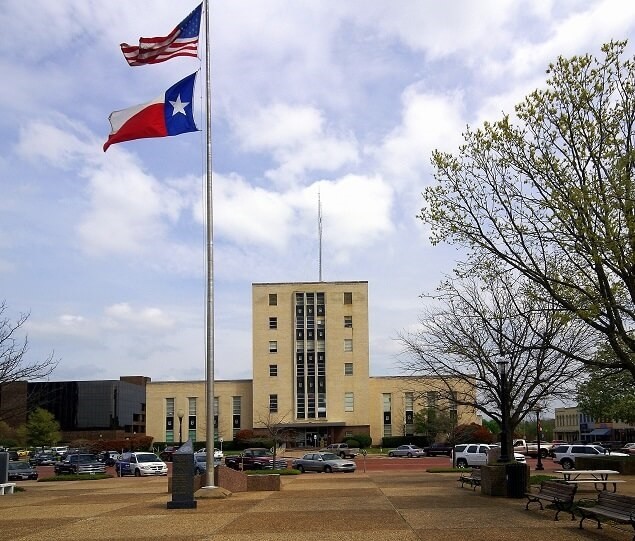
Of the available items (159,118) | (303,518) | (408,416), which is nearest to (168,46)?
(159,118)

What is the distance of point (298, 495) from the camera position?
25500 millimetres

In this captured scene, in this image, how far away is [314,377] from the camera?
288 ft

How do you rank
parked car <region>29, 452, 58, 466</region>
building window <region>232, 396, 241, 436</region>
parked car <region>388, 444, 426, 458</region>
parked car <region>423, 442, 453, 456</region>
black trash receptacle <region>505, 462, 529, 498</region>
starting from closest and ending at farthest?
black trash receptacle <region>505, 462, 529, 498</region> → parked car <region>388, 444, 426, 458</region> → parked car <region>423, 442, 453, 456</region> → parked car <region>29, 452, 58, 466</region> → building window <region>232, 396, 241, 436</region>

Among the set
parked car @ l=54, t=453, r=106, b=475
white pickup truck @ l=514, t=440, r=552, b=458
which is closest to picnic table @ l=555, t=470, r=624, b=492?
parked car @ l=54, t=453, r=106, b=475

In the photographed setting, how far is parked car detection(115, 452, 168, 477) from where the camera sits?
45.9 metres

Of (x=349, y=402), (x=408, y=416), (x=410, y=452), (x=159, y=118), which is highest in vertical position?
(x=159, y=118)

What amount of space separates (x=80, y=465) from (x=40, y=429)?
49.9 metres

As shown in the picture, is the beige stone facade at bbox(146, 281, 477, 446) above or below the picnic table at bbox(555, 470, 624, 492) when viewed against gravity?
above

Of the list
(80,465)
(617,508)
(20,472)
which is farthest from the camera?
(80,465)

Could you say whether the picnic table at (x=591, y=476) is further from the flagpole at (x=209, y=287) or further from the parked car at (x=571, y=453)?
the parked car at (x=571, y=453)

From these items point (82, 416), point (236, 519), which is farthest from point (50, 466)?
point (236, 519)

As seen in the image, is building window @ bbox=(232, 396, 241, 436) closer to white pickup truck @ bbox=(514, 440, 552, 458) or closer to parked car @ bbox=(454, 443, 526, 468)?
white pickup truck @ bbox=(514, 440, 552, 458)

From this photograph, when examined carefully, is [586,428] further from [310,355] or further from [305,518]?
[305,518]

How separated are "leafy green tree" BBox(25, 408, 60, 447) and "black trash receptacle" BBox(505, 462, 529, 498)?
8067cm
